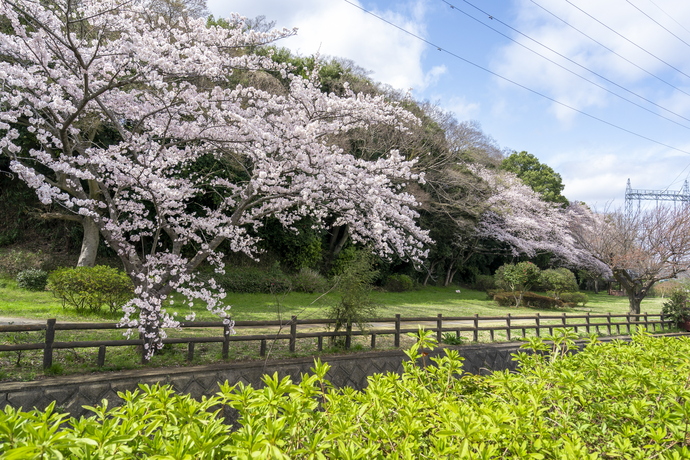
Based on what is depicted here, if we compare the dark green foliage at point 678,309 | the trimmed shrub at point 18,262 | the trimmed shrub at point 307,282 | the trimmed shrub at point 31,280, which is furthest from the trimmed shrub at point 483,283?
the trimmed shrub at point 18,262

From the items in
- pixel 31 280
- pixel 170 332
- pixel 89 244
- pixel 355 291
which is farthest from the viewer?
pixel 89 244

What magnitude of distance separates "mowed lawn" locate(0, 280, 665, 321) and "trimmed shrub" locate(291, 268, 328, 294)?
406 millimetres

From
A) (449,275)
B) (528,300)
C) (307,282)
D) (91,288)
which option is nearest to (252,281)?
(307,282)

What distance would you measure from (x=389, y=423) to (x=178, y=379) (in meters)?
4.55

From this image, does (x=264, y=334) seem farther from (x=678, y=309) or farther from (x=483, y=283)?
(x=483, y=283)

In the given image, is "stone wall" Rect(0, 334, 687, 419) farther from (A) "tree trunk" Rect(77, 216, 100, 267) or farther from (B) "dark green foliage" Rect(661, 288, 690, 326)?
(B) "dark green foliage" Rect(661, 288, 690, 326)

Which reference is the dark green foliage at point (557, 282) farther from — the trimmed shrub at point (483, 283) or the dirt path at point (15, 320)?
the dirt path at point (15, 320)

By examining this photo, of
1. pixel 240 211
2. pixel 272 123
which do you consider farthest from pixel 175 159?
pixel 272 123

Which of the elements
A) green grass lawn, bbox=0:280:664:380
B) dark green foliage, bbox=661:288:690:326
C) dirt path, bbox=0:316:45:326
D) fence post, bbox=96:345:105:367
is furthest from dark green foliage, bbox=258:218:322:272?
dark green foliage, bbox=661:288:690:326

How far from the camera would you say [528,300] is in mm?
19109

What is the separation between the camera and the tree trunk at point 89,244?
12117mm

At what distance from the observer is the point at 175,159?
627 cm

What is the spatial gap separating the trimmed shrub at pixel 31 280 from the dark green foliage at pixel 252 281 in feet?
15.5

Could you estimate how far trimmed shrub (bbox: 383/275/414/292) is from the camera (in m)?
19.9
